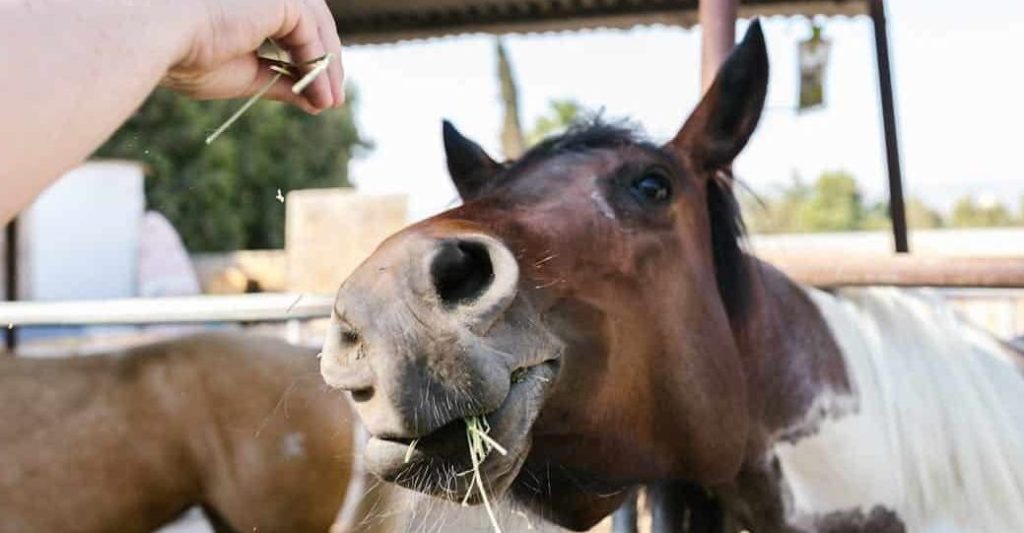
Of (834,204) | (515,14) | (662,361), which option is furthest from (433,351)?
(834,204)

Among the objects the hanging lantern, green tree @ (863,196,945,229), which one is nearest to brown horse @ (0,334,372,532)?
the hanging lantern

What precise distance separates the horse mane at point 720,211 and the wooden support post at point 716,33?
402 millimetres

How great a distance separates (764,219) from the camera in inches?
87.4

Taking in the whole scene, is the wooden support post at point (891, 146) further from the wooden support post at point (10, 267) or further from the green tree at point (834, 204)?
the green tree at point (834, 204)

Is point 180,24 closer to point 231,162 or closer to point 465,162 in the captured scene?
point 465,162

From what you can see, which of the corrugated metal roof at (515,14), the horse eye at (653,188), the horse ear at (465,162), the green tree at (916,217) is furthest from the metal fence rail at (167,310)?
the green tree at (916,217)

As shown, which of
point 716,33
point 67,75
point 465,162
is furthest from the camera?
point 716,33

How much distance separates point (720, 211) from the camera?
2.01m

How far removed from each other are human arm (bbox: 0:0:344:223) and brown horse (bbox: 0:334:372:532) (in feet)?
7.87

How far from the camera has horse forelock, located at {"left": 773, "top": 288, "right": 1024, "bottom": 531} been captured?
2010 millimetres

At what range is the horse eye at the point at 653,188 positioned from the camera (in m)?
1.82

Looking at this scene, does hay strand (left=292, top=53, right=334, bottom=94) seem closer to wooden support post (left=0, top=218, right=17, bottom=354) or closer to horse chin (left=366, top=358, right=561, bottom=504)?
horse chin (left=366, top=358, right=561, bottom=504)

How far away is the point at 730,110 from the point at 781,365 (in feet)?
1.76

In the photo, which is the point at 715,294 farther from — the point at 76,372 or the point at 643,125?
the point at 76,372
